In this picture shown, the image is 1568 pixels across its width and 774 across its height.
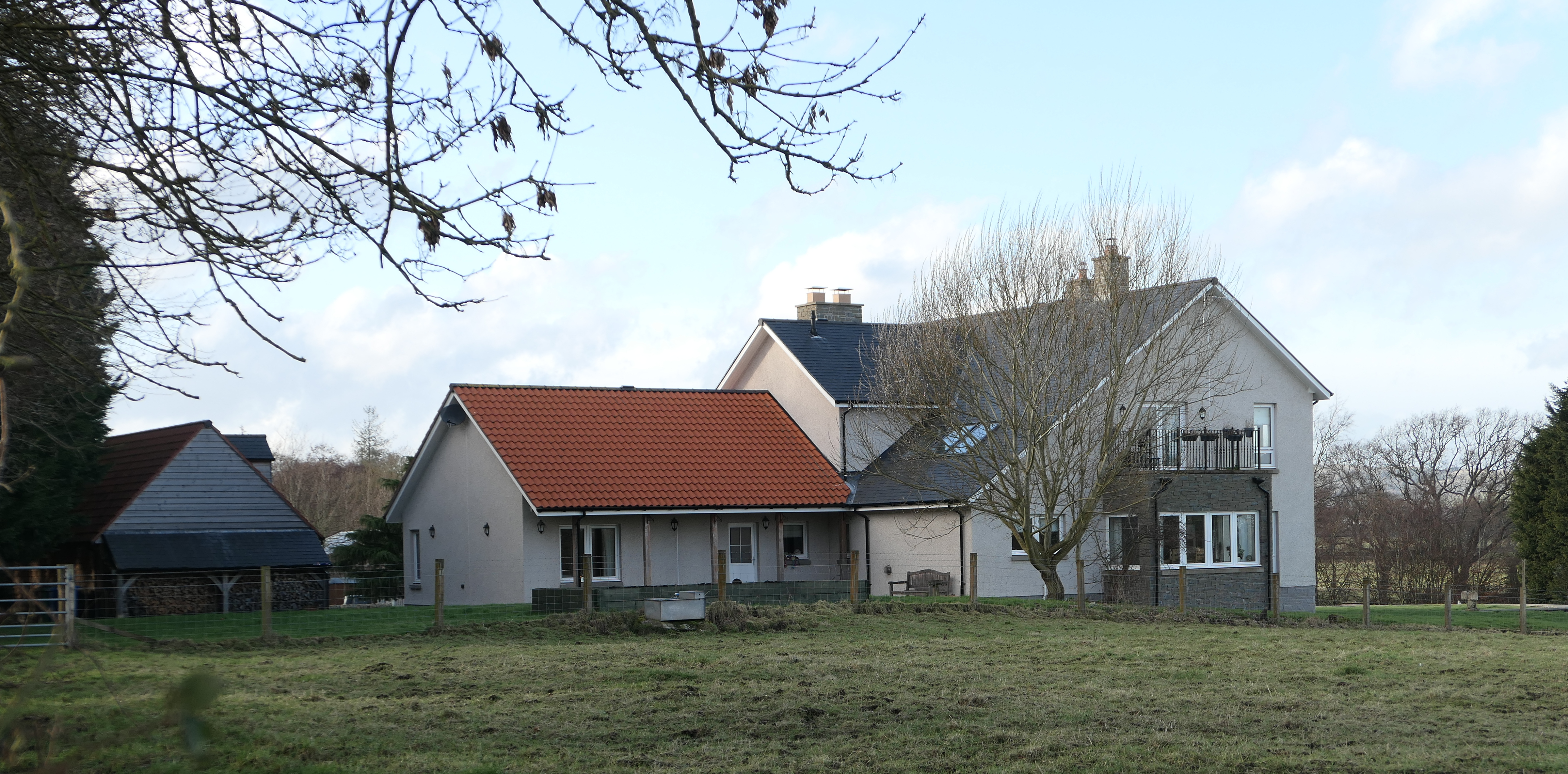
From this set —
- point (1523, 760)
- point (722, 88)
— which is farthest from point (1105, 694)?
point (722, 88)

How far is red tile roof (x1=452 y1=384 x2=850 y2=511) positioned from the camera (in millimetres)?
26797

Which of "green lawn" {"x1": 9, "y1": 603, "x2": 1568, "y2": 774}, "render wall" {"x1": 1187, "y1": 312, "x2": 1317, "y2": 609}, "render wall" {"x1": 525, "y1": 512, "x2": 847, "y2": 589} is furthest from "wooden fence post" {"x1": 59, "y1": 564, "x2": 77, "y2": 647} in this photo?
"render wall" {"x1": 1187, "y1": 312, "x2": 1317, "y2": 609}

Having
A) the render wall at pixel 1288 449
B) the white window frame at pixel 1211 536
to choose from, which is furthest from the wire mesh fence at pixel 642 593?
the render wall at pixel 1288 449

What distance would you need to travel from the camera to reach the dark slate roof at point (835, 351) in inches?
1203

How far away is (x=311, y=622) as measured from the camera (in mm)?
20078

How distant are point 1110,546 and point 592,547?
11.3 m

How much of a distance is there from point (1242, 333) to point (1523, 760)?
78.9 ft

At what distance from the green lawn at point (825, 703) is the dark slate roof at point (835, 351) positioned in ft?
40.9

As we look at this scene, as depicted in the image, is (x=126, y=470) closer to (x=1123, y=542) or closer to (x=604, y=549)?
(x=604, y=549)

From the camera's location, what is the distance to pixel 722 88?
5719mm

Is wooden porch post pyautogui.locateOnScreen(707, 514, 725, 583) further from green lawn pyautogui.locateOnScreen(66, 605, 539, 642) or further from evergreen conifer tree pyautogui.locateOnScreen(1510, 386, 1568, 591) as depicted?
evergreen conifer tree pyautogui.locateOnScreen(1510, 386, 1568, 591)

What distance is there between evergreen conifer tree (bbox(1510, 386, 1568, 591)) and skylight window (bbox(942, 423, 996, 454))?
16942mm

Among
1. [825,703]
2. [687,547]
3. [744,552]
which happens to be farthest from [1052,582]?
[825,703]

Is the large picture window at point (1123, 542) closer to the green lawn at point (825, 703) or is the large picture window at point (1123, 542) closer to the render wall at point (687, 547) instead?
the render wall at point (687, 547)
